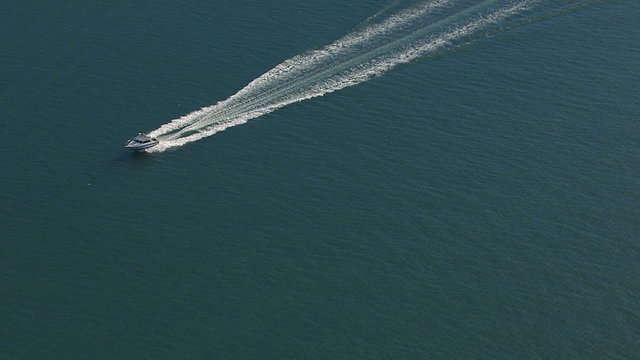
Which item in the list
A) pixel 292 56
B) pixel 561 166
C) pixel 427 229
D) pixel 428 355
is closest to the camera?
pixel 428 355

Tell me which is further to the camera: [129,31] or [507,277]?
[129,31]

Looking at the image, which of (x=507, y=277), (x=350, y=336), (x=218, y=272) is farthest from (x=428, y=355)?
(x=218, y=272)

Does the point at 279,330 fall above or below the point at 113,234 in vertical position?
below

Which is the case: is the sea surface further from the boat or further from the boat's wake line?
the boat

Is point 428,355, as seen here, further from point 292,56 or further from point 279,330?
point 292,56

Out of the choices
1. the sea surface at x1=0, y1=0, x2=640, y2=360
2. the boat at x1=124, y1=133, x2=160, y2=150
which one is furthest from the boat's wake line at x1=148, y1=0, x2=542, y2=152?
the boat at x1=124, y1=133, x2=160, y2=150

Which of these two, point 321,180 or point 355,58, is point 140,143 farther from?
point 355,58
